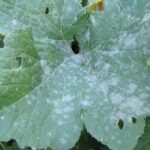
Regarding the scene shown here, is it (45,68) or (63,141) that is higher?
(45,68)

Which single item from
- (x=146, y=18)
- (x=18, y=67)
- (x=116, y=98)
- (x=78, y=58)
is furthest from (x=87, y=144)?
(x=146, y=18)

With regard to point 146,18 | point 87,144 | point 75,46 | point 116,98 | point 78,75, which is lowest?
point 87,144

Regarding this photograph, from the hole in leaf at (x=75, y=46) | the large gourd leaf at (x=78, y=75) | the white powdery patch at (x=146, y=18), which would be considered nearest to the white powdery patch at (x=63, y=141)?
the large gourd leaf at (x=78, y=75)

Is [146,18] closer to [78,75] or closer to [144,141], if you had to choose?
[78,75]

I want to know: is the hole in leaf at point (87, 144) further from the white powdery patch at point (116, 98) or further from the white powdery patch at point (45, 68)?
the white powdery patch at point (45, 68)

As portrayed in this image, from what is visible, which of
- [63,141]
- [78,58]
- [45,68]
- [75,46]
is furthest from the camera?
[75,46]

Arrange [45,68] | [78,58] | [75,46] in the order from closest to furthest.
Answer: [45,68] → [78,58] → [75,46]

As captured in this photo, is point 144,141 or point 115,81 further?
point 144,141

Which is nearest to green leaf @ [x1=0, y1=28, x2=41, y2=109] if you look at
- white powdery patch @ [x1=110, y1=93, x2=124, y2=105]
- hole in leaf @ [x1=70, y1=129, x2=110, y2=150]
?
white powdery patch @ [x1=110, y1=93, x2=124, y2=105]

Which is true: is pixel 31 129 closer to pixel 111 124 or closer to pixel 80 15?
pixel 111 124
